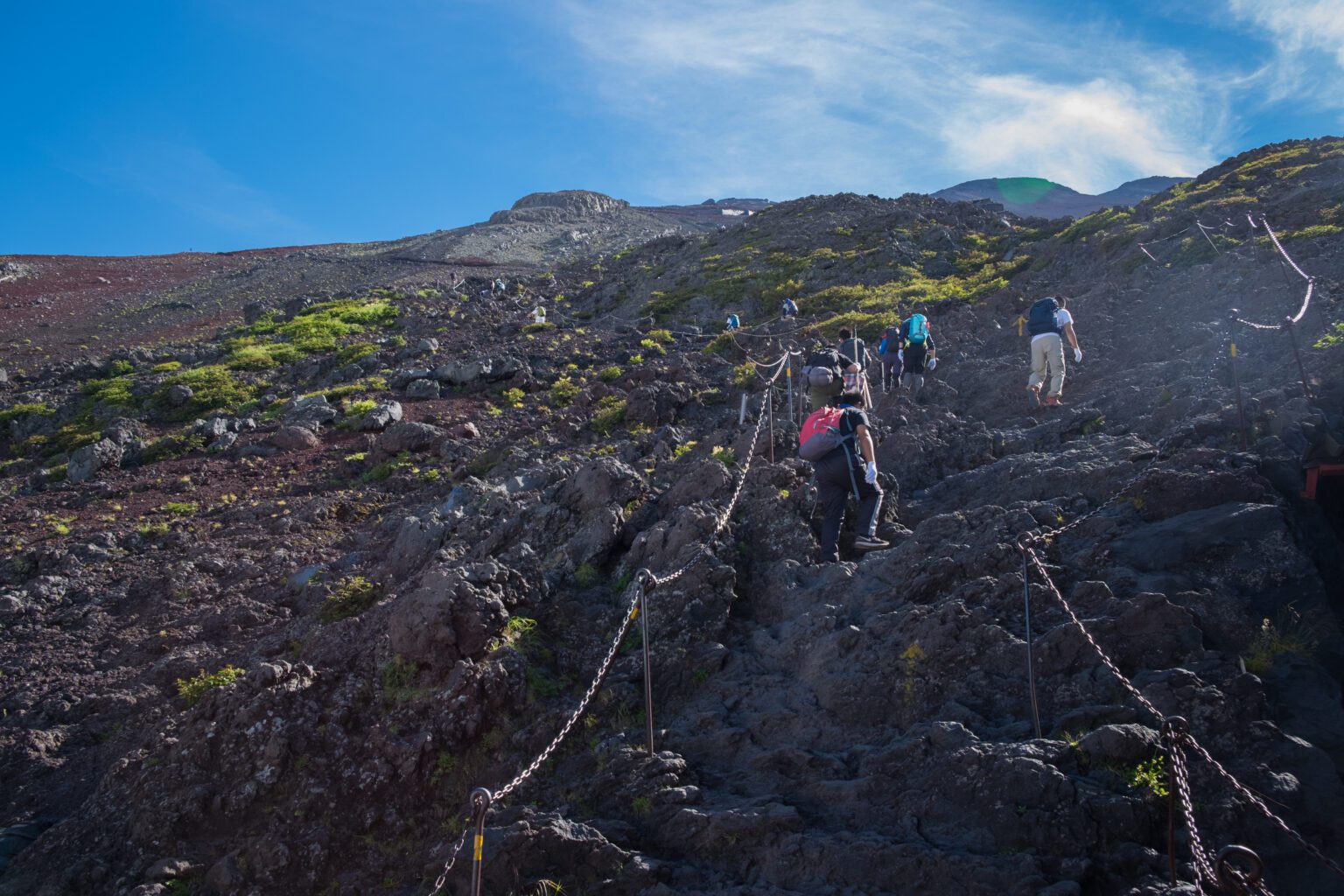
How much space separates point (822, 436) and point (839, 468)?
30 cm

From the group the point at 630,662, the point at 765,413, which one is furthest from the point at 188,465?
the point at 630,662

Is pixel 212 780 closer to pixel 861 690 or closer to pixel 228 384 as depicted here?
pixel 861 690

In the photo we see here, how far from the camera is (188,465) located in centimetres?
1745

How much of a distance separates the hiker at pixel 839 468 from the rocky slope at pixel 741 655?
0.29 metres

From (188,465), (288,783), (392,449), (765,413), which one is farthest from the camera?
(188,465)

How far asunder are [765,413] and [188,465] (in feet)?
40.8

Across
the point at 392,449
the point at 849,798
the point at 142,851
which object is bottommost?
the point at 142,851

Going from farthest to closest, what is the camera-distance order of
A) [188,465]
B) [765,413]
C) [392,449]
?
[188,465]
[392,449]
[765,413]

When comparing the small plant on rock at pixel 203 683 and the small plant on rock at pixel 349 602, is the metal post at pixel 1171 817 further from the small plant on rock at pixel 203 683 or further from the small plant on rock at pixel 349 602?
the small plant on rock at pixel 349 602

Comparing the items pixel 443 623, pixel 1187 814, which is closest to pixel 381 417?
pixel 443 623

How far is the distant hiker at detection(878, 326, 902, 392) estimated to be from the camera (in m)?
14.1

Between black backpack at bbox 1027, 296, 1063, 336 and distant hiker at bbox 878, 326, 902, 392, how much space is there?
3184 millimetres

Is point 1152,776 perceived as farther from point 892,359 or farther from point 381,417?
point 381,417

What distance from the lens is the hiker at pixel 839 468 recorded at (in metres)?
7.60
